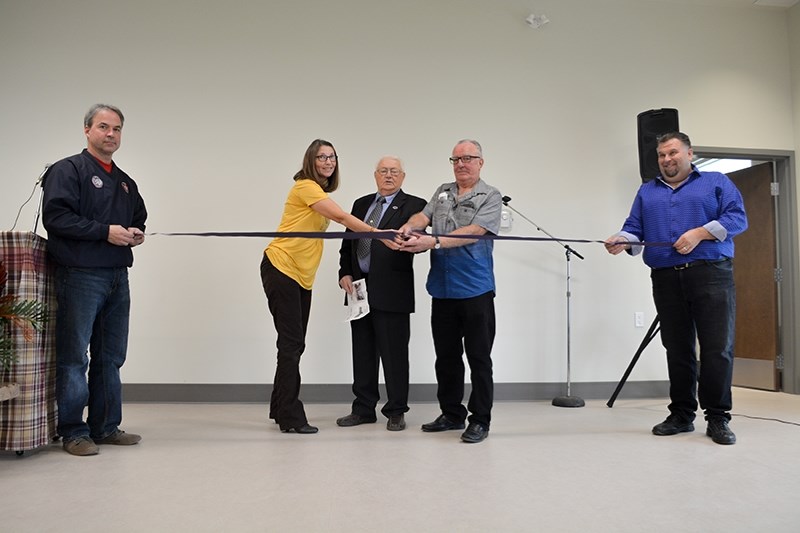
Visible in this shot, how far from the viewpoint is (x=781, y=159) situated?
523 cm

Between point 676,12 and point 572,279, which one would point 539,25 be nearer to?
point 676,12

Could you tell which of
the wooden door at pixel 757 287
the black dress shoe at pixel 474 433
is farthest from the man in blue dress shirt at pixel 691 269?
the wooden door at pixel 757 287

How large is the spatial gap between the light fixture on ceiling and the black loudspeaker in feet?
3.50

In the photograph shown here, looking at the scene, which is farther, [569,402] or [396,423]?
[569,402]

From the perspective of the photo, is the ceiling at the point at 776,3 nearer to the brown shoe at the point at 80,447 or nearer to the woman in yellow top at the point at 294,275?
the woman in yellow top at the point at 294,275

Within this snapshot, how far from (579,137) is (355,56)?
186 centimetres

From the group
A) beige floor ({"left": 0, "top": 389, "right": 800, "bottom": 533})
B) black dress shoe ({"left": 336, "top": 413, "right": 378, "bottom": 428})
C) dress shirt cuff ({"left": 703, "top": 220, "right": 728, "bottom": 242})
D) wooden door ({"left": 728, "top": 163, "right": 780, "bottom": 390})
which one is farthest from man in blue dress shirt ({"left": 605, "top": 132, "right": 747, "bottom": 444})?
wooden door ({"left": 728, "top": 163, "right": 780, "bottom": 390})

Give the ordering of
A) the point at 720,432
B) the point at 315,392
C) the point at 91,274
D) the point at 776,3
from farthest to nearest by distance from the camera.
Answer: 1. the point at 776,3
2. the point at 315,392
3. the point at 720,432
4. the point at 91,274

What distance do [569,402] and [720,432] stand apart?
1.35 m

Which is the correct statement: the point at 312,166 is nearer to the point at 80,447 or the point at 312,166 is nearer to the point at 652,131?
the point at 80,447

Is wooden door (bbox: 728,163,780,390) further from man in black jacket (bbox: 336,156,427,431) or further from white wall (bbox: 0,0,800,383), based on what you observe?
man in black jacket (bbox: 336,156,427,431)

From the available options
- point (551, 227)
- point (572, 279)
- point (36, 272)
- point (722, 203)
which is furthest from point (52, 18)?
point (722, 203)

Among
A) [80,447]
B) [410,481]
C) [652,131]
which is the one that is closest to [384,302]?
[410,481]

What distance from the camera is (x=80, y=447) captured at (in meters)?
2.74
